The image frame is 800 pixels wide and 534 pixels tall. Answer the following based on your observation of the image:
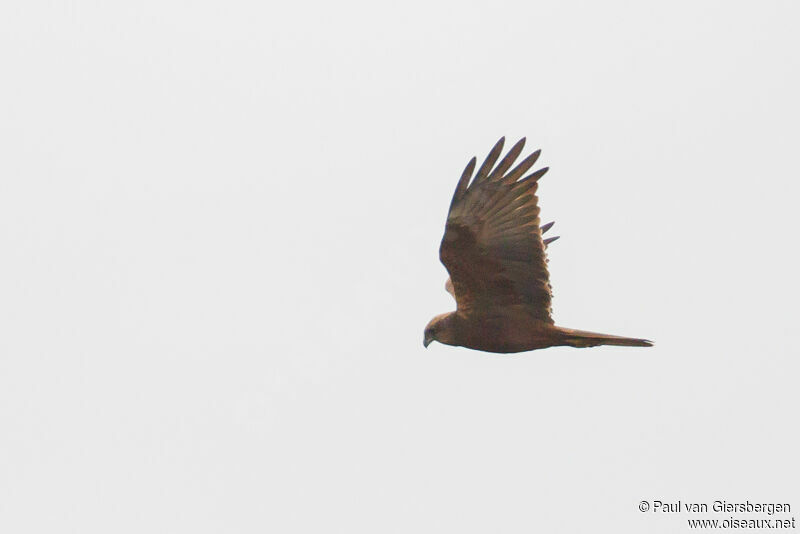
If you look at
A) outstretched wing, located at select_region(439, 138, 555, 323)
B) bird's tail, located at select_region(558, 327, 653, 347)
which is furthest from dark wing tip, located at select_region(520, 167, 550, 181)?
bird's tail, located at select_region(558, 327, 653, 347)

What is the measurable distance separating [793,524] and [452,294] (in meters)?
5.42

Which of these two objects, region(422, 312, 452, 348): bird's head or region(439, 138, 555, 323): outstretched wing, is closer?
region(439, 138, 555, 323): outstretched wing

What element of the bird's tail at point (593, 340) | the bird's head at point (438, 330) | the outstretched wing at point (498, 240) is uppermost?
A: the outstretched wing at point (498, 240)

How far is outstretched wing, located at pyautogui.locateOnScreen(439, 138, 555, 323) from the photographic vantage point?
14.8 meters

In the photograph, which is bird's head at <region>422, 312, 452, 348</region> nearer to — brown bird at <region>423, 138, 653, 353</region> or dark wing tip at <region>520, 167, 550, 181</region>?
brown bird at <region>423, 138, 653, 353</region>

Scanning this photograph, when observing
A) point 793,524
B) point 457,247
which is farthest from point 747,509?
point 457,247

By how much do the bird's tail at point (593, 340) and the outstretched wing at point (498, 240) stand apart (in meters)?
0.27

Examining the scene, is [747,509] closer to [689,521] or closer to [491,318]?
[689,521]

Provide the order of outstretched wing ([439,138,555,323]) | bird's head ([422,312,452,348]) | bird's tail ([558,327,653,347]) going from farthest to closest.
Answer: bird's head ([422,312,452,348]) < bird's tail ([558,327,653,347]) < outstretched wing ([439,138,555,323])

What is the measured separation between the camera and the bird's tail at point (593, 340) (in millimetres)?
15094

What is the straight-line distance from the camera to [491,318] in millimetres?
15562

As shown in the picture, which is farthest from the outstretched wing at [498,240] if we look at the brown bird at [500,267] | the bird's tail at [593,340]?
the bird's tail at [593,340]

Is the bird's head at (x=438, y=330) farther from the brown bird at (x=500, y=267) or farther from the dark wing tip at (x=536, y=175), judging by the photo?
the dark wing tip at (x=536, y=175)

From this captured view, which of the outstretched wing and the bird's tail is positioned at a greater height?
the outstretched wing
